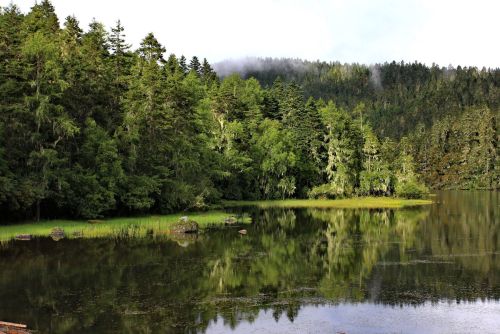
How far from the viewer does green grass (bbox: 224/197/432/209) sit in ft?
287

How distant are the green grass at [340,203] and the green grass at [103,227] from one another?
30.7 metres

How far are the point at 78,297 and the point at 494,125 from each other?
197081mm

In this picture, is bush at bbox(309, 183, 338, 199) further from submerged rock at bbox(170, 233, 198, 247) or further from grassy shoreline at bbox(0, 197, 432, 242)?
submerged rock at bbox(170, 233, 198, 247)

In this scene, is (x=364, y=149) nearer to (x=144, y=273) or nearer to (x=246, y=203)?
(x=246, y=203)

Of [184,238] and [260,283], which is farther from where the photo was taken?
[184,238]

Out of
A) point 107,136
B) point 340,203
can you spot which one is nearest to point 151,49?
point 107,136

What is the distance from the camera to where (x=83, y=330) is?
20.8 meters

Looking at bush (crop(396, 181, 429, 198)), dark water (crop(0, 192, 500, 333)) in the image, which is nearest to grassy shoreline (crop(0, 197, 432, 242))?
dark water (crop(0, 192, 500, 333))

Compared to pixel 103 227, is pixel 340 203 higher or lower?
lower

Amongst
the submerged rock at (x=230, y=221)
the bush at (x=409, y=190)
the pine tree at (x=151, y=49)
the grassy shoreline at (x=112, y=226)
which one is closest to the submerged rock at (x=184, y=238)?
the grassy shoreline at (x=112, y=226)

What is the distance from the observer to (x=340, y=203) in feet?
305

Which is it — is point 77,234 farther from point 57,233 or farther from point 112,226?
point 112,226

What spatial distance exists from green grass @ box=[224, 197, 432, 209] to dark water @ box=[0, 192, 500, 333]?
3728 centimetres

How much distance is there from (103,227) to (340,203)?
172 ft
